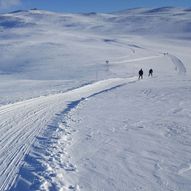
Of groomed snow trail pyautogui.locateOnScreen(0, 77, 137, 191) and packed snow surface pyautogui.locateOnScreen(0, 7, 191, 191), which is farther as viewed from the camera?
groomed snow trail pyautogui.locateOnScreen(0, 77, 137, 191)

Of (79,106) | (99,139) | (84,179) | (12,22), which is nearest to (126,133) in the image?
(99,139)

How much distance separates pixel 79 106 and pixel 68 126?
5.50 metres

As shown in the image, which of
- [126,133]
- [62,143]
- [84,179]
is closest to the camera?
[84,179]

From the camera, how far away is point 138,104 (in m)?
21.6

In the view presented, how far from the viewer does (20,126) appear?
14742 mm

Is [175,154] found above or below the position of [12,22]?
below

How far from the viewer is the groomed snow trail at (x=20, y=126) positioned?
390 inches

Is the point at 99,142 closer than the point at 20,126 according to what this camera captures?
Yes

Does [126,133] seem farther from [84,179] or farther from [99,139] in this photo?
[84,179]

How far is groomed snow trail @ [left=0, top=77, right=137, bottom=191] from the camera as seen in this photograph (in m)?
9.91

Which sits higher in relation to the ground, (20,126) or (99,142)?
(20,126)

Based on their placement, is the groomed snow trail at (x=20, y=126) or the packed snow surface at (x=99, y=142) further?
the groomed snow trail at (x=20, y=126)

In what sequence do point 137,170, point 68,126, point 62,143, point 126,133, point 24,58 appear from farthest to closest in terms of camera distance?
point 24,58
point 68,126
point 126,133
point 62,143
point 137,170

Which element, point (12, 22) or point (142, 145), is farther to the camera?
point (12, 22)
